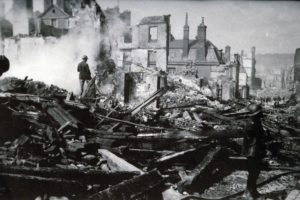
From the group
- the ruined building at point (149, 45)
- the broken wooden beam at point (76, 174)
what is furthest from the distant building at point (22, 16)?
the broken wooden beam at point (76, 174)

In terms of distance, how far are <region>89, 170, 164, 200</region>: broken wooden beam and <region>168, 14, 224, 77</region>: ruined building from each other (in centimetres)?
3079

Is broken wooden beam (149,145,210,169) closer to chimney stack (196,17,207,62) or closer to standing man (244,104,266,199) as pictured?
standing man (244,104,266,199)

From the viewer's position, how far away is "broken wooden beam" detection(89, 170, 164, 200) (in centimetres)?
348

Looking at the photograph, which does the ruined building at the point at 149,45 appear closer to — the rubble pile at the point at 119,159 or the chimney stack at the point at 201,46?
the chimney stack at the point at 201,46

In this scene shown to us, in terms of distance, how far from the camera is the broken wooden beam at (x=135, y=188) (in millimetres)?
3479

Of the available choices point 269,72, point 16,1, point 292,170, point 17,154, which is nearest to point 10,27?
point 16,1

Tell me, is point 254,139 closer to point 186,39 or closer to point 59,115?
point 59,115

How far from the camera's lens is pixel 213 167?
515 centimetres

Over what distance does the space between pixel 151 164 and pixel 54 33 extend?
3019 centimetres

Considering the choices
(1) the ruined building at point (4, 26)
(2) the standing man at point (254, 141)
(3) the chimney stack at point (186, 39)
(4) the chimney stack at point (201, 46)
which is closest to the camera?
(2) the standing man at point (254, 141)

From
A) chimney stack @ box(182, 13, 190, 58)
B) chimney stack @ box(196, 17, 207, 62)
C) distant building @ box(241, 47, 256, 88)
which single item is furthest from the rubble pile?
distant building @ box(241, 47, 256, 88)

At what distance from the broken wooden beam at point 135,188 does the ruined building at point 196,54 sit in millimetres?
30795

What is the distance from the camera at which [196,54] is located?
36.8 meters

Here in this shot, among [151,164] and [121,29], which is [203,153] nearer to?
[151,164]
